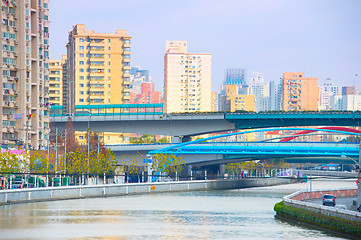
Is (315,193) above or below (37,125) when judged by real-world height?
below

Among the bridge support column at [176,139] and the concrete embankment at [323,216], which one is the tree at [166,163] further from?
the concrete embankment at [323,216]

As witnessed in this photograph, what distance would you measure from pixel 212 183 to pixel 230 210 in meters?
45.1

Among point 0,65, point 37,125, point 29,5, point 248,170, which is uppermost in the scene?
point 29,5

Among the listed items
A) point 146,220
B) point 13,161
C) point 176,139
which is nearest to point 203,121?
point 176,139

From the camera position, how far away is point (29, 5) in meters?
123

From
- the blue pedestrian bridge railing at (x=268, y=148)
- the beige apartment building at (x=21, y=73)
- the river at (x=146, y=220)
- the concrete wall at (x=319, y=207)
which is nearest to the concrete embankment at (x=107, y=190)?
the river at (x=146, y=220)

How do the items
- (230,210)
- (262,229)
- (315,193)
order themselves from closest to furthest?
(262,229) → (230,210) → (315,193)

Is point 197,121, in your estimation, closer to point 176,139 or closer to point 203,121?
point 203,121

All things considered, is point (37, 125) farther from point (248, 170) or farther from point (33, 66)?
point (248, 170)

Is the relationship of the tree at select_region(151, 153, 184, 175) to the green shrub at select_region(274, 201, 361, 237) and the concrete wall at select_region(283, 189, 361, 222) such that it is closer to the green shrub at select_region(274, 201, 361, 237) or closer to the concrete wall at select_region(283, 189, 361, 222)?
the concrete wall at select_region(283, 189, 361, 222)

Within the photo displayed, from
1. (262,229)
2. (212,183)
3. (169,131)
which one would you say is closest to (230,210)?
(262,229)

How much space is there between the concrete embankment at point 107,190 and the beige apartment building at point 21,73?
19494mm

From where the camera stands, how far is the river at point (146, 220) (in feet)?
197

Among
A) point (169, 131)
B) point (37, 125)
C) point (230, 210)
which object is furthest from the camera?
point (169, 131)
